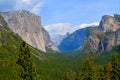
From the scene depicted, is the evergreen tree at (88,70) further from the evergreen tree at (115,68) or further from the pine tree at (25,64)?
the pine tree at (25,64)

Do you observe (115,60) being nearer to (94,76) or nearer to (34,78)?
(94,76)

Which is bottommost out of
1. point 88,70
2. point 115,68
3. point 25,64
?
point 115,68

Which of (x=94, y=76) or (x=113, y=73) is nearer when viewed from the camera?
(x=94, y=76)

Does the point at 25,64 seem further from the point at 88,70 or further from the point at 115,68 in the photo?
the point at 115,68

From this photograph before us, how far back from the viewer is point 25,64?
51.5m

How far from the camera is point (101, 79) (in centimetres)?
8869

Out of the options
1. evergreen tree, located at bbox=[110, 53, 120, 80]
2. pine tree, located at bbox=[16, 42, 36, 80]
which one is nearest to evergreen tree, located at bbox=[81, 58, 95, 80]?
evergreen tree, located at bbox=[110, 53, 120, 80]

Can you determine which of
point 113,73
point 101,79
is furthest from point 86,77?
point 101,79

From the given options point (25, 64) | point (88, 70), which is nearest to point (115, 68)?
point (88, 70)

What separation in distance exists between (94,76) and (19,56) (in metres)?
26.9

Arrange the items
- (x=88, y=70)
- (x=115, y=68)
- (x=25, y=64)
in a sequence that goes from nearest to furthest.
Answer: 1. (x=25, y=64)
2. (x=88, y=70)
3. (x=115, y=68)

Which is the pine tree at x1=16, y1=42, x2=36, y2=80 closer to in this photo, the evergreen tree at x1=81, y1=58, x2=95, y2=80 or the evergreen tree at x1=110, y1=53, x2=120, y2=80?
the evergreen tree at x1=81, y1=58, x2=95, y2=80

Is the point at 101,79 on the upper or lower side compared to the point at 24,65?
lower

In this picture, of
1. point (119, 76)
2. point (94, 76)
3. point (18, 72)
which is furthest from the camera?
point (119, 76)
